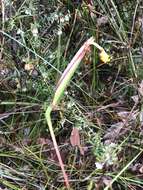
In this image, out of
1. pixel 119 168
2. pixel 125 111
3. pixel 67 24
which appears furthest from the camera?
pixel 67 24

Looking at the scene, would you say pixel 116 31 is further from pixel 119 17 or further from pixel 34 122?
pixel 34 122

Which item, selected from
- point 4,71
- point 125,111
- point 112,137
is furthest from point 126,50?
point 4,71

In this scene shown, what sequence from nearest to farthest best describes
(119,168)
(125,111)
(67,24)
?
1. (119,168)
2. (125,111)
3. (67,24)

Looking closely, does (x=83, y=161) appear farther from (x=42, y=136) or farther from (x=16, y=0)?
(x=16, y=0)

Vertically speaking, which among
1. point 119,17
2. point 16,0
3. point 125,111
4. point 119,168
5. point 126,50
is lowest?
point 119,168

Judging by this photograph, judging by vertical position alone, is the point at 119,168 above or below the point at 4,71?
below

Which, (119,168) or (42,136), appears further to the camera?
(42,136)

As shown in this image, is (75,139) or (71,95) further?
(71,95)

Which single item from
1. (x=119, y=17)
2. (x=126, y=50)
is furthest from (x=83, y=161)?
(x=119, y=17)
